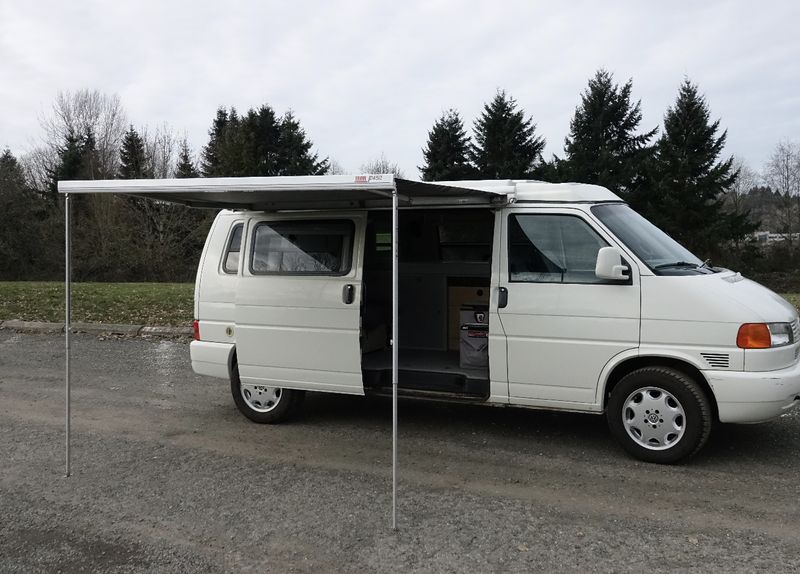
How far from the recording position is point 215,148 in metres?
47.5

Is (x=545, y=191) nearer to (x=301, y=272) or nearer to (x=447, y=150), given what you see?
(x=301, y=272)

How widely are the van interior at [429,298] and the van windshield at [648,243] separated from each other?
1.03 m

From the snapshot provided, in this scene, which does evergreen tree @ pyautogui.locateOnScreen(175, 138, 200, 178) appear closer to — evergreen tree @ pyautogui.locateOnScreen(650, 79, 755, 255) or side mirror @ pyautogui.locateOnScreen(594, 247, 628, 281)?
evergreen tree @ pyautogui.locateOnScreen(650, 79, 755, 255)

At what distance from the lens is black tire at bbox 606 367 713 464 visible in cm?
494

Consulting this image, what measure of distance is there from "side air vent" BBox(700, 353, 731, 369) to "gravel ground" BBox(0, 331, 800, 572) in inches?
32.1

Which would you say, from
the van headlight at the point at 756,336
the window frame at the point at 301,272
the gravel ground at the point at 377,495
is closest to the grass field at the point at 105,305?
the gravel ground at the point at 377,495

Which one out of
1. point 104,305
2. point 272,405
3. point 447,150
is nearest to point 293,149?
point 447,150

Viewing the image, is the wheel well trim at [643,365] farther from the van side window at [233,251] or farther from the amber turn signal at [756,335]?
the van side window at [233,251]

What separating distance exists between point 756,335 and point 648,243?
3.58ft

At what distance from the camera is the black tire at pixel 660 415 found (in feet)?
16.2

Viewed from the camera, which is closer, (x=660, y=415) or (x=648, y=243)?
(x=660, y=415)

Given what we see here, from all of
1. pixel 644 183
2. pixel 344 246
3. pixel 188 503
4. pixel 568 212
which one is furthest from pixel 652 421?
pixel 644 183

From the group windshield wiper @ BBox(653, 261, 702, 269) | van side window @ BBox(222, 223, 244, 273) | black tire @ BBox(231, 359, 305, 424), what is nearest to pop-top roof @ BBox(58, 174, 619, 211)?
van side window @ BBox(222, 223, 244, 273)

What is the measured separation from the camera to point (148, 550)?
3.92m
